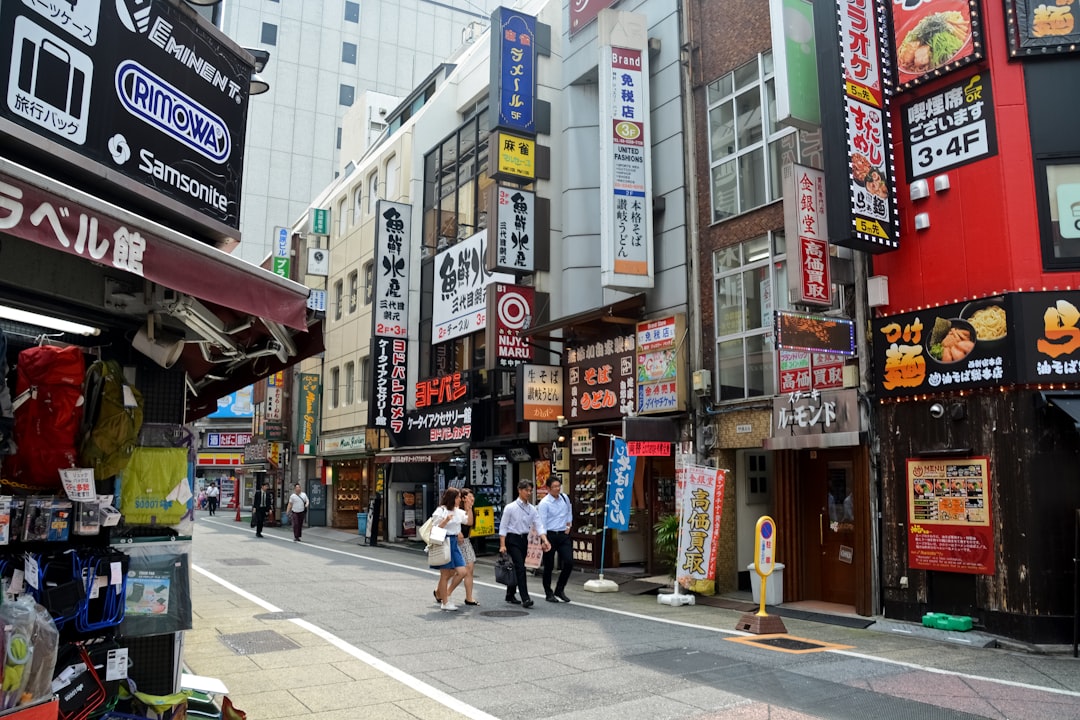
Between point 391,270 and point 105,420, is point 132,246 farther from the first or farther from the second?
point 391,270

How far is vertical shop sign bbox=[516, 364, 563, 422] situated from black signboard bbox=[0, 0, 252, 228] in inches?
476

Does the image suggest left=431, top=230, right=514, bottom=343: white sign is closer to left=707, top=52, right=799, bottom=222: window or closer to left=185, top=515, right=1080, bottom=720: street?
left=707, top=52, right=799, bottom=222: window

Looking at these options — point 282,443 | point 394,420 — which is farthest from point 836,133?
point 282,443

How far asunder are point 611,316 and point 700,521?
16.8 ft

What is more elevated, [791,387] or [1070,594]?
[791,387]

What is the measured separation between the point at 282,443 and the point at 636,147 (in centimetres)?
2736

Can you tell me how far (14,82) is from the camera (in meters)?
4.58

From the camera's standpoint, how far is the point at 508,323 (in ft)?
63.1

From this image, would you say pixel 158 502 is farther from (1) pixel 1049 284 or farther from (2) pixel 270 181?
(2) pixel 270 181

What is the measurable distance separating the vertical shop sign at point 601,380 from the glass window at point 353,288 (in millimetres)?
15890

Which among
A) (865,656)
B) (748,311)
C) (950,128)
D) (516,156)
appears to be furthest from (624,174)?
(865,656)

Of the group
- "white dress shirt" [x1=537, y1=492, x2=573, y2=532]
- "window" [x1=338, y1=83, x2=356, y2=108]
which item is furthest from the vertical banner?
"window" [x1=338, y1=83, x2=356, y2=108]

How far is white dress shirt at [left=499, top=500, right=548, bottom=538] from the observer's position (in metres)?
13.0

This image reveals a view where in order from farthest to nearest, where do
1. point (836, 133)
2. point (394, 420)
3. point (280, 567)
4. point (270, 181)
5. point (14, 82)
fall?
point (270, 181) → point (394, 420) → point (280, 567) → point (836, 133) → point (14, 82)
